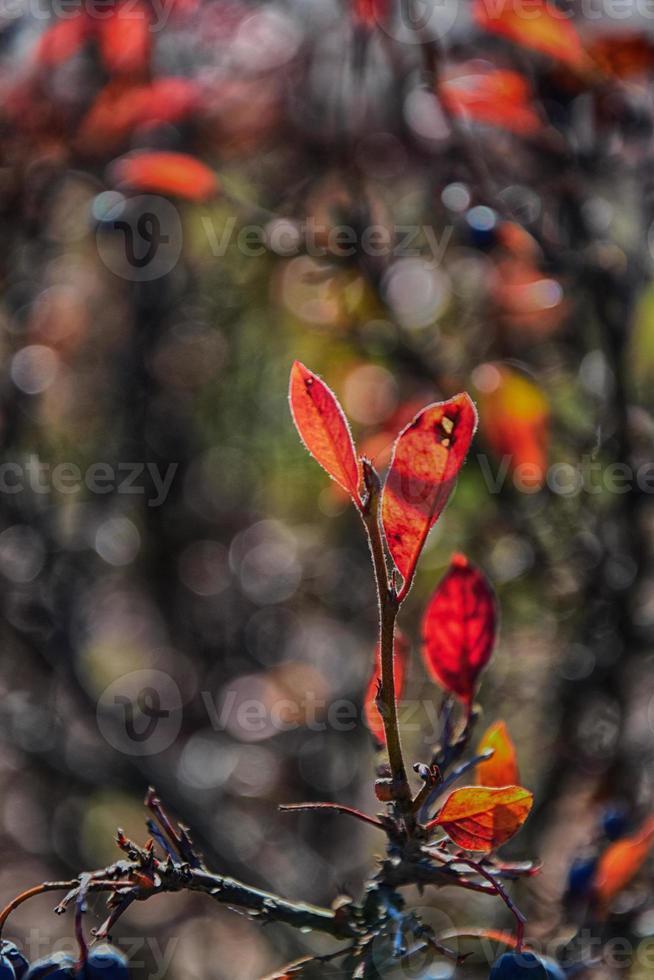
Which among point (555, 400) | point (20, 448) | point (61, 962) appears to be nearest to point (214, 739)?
point (20, 448)

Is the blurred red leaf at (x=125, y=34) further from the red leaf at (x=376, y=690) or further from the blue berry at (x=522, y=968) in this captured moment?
the blue berry at (x=522, y=968)

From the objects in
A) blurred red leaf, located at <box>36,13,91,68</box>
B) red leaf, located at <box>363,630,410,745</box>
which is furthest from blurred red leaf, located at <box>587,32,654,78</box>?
red leaf, located at <box>363,630,410,745</box>

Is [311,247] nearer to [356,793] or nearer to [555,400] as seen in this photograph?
[555,400]

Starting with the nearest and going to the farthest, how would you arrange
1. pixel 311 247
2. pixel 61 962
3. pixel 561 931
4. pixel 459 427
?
1. pixel 459 427
2. pixel 61 962
3. pixel 561 931
4. pixel 311 247

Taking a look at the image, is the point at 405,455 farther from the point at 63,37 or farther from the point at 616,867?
the point at 63,37

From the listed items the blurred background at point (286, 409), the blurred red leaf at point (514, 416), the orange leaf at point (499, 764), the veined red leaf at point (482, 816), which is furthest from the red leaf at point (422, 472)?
the blurred red leaf at point (514, 416)

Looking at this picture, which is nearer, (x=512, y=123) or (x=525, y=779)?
(x=512, y=123)

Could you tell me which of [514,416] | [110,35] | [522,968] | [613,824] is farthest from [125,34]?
[522,968]
